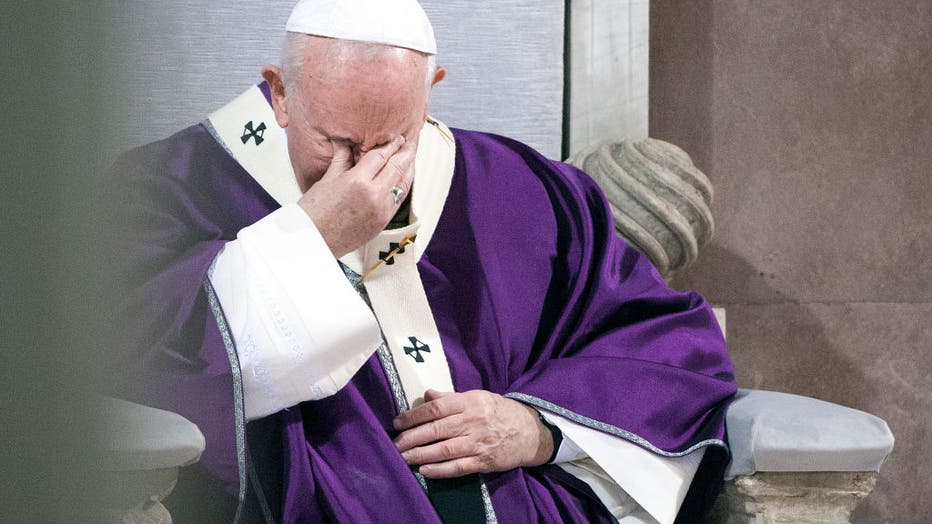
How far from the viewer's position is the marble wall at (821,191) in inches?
144

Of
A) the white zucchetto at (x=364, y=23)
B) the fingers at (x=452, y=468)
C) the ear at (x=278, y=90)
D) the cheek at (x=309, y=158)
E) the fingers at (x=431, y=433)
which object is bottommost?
the fingers at (x=452, y=468)

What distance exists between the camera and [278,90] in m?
2.16

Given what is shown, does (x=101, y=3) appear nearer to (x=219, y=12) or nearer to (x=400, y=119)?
(x=400, y=119)

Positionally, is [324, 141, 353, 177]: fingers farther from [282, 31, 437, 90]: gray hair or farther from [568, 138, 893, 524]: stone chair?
[568, 138, 893, 524]: stone chair

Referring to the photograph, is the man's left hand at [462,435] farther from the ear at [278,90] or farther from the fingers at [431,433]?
the ear at [278,90]

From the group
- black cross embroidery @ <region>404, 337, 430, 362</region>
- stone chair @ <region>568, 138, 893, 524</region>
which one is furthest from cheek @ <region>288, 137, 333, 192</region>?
stone chair @ <region>568, 138, 893, 524</region>

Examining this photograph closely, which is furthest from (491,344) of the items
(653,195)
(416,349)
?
(653,195)

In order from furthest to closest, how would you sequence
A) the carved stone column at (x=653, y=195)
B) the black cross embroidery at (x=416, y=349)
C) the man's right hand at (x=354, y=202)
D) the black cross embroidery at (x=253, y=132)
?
the carved stone column at (x=653, y=195)
the black cross embroidery at (x=253, y=132)
the black cross embroidery at (x=416, y=349)
the man's right hand at (x=354, y=202)

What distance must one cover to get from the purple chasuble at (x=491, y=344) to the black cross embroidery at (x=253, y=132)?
0.06 m

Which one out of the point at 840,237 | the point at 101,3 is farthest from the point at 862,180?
the point at 101,3

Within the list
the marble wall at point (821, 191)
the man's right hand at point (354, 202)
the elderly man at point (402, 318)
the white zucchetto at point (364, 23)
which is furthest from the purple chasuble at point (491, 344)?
the marble wall at point (821, 191)

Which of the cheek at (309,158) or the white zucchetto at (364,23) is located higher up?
the white zucchetto at (364,23)

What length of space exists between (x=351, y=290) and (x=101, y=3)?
1681mm

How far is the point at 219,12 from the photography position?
2807 mm
